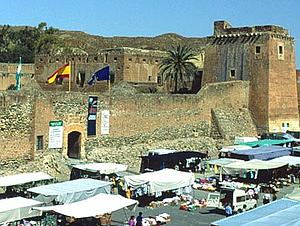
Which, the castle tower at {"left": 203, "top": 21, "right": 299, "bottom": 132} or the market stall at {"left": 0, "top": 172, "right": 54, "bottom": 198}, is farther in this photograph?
the castle tower at {"left": 203, "top": 21, "right": 299, "bottom": 132}

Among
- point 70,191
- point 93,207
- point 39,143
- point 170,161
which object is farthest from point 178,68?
point 93,207

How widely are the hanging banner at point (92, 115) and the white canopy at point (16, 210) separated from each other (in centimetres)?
918

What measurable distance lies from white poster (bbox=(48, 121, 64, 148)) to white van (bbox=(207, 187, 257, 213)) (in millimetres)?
7679

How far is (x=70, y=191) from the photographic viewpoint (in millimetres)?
16984

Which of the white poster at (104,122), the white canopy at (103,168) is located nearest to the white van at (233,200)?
the white canopy at (103,168)

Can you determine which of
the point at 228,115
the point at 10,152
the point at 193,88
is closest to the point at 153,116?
the point at 228,115

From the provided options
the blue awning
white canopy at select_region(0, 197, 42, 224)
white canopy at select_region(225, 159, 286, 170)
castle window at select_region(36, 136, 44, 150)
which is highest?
castle window at select_region(36, 136, 44, 150)

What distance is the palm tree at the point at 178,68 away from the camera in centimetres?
3859

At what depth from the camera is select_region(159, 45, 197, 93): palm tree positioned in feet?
127

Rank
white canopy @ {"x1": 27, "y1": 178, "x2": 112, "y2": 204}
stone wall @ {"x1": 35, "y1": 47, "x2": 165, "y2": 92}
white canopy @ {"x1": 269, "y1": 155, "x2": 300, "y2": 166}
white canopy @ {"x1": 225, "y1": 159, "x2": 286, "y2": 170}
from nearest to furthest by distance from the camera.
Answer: white canopy @ {"x1": 27, "y1": 178, "x2": 112, "y2": 204}
white canopy @ {"x1": 225, "y1": 159, "x2": 286, "y2": 170}
white canopy @ {"x1": 269, "y1": 155, "x2": 300, "y2": 166}
stone wall @ {"x1": 35, "y1": 47, "x2": 165, "y2": 92}

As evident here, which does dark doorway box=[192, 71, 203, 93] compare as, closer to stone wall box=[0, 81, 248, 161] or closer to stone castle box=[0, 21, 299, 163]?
stone castle box=[0, 21, 299, 163]

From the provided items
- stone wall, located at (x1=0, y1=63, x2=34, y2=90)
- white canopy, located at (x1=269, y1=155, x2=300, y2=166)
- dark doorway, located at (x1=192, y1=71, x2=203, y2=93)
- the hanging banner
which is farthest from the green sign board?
stone wall, located at (x1=0, y1=63, x2=34, y2=90)

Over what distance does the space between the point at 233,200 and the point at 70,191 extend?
17.6 ft

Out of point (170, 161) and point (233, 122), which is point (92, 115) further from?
point (233, 122)
